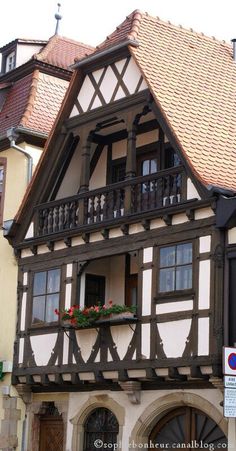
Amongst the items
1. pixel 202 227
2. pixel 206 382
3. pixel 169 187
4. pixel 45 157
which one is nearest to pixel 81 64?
pixel 45 157

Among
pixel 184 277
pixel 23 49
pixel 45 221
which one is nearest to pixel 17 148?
pixel 45 221

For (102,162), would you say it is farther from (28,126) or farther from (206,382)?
(206,382)

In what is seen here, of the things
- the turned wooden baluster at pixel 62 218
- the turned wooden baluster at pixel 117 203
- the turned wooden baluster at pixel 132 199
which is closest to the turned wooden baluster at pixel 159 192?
the turned wooden baluster at pixel 132 199

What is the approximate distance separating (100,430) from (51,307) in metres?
2.59

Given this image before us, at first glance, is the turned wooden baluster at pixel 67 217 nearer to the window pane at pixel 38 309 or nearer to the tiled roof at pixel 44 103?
the window pane at pixel 38 309

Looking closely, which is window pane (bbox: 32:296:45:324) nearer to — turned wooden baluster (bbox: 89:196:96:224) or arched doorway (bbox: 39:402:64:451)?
arched doorway (bbox: 39:402:64:451)

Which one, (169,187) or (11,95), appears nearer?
(169,187)

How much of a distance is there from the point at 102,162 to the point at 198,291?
5.14m

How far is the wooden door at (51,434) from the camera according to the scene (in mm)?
19203

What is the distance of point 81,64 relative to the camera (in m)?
19.2

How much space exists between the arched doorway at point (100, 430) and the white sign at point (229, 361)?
16.2 ft

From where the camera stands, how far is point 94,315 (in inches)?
690

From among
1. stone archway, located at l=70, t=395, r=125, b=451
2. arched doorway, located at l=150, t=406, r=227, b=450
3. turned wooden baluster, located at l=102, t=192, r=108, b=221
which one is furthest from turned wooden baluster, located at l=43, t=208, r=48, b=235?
arched doorway, located at l=150, t=406, r=227, b=450

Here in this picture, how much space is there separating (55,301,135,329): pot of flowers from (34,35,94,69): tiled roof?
7.14m
